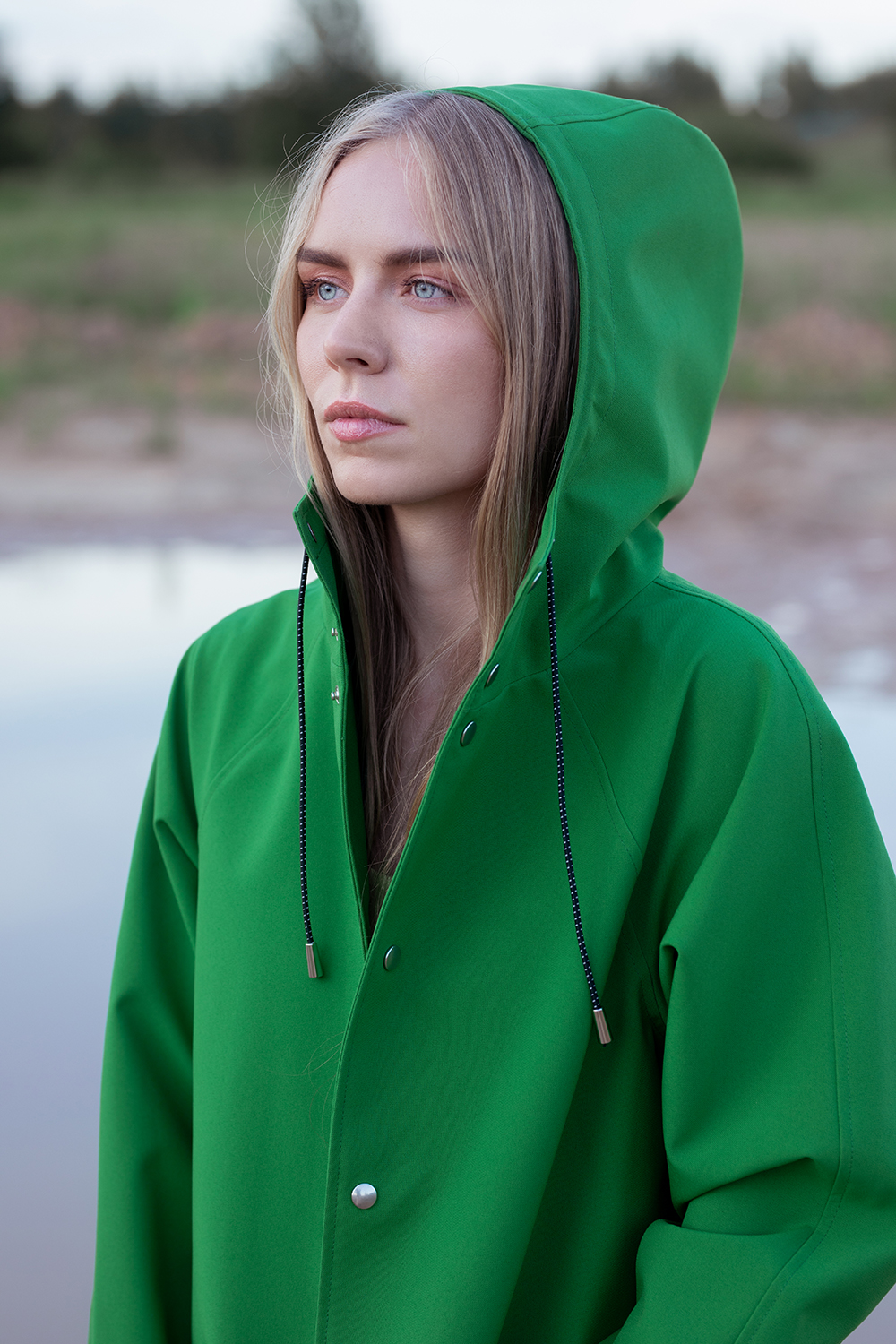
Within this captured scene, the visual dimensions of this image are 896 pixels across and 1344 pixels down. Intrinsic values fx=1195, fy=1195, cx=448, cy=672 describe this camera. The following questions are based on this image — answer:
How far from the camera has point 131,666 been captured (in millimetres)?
3094

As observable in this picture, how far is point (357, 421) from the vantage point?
2.53 feet

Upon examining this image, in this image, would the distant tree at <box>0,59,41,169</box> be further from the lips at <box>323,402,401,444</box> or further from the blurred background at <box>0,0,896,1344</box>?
the lips at <box>323,402,401,444</box>

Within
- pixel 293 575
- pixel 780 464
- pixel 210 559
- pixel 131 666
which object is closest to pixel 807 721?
pixel 131 666

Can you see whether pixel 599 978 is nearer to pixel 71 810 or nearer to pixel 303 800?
pixel 303 800

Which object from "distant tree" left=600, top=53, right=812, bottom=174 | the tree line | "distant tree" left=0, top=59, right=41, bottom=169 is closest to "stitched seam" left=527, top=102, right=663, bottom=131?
"distant tree" left=600, top=53, right=812, bottom=174

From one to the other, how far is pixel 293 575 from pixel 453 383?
2846 millimetres

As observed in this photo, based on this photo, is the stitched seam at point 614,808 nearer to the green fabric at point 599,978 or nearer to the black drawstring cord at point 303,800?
the green fabric at point 599,978

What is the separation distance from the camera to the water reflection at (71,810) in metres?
1.63

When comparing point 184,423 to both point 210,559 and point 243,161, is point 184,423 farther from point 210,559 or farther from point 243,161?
point 243,161

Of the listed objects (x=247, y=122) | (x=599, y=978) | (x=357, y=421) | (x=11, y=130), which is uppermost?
(x=247, y=122)

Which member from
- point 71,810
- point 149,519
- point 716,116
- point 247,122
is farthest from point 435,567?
point 716,116

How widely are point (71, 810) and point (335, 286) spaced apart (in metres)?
1.94

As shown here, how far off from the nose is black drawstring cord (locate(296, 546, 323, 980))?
158 millimetres

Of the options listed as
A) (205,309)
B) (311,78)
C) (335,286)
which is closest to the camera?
(335,286)
